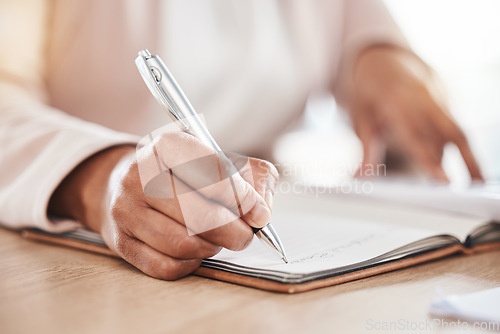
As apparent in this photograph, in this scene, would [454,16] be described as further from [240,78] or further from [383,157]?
[240,78]

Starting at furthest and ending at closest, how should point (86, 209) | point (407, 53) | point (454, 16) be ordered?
point (454, 16)
point (407, 53)
point (86, 209)

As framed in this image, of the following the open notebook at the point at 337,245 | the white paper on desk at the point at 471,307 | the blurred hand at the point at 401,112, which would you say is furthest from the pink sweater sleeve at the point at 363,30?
the white paper on desk at the point at 471,307

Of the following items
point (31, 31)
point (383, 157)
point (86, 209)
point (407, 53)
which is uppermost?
point (31, 31)

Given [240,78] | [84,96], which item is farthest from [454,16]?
[84,96]

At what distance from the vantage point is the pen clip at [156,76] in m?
0.29

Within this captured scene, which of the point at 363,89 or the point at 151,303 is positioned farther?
the point at 363,89

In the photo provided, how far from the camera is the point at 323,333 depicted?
0.69 ft

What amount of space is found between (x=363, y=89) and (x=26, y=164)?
25.4 inches

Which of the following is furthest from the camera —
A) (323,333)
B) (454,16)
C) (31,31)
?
(454,16)

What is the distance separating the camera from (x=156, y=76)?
294 millimetres

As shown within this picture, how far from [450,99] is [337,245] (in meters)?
0.61

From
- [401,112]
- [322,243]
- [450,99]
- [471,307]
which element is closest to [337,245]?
[322,243]

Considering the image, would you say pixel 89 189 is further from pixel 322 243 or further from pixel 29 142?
pixel 322 243

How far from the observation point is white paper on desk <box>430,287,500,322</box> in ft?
0.71
